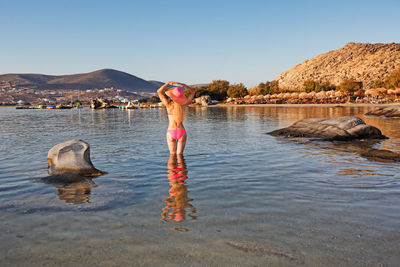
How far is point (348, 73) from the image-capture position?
12900 cm

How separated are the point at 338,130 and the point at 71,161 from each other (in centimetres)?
1162

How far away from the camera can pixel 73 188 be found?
21.0ft

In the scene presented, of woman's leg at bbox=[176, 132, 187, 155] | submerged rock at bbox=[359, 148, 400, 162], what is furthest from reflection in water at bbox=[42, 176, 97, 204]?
submerged rock at bbox=[359, 148, 400, 162]

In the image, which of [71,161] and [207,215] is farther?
[71,161]

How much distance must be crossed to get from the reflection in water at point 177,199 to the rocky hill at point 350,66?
4643 inches

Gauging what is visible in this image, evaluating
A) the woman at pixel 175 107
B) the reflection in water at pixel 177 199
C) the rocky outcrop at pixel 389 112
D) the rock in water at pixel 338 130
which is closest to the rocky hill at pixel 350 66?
the rocky outcrop at pixel 389 112

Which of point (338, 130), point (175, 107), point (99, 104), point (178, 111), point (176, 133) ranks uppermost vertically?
point (99, 104)

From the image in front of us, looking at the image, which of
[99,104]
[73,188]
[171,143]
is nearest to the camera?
[73,188]

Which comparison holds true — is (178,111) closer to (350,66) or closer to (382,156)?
(382,156)

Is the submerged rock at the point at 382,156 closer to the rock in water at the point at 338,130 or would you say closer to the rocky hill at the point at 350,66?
the rock in water at the point at 338,130

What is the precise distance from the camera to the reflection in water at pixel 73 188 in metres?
5.69

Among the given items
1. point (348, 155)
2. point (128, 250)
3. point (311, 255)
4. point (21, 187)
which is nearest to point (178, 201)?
point (128, 250)

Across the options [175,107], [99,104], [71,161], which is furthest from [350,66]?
[71,161]

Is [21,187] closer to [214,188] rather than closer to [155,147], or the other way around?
[214,188]
